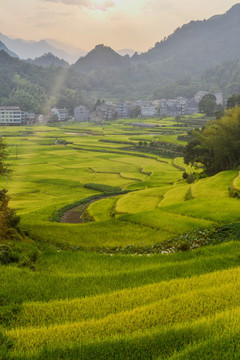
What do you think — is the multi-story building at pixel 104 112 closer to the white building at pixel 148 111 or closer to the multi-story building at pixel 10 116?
the white building at pixel 148 111

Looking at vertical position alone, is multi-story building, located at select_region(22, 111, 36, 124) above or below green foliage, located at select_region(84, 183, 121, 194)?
above

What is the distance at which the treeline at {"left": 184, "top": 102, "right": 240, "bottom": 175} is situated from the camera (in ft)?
111

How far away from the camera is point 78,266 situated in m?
11.3

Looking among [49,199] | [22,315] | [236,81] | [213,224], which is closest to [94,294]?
[22,315]

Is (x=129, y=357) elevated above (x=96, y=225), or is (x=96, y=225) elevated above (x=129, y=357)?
(x=129, y=357)

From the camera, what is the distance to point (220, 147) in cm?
3444

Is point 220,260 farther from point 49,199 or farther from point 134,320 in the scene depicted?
point 49,199

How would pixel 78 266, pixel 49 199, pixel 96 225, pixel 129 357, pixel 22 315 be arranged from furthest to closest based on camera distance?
pixel 49 199 → pixel 96 225 → pixel 78 266 → pixel 22 315 → pixel 129 357

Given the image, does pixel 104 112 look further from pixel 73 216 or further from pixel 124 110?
pixel 73 216

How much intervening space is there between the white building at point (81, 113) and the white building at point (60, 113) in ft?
14.4

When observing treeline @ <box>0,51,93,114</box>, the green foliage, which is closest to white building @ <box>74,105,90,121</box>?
treeline @ <box>0,51,93,114</box>

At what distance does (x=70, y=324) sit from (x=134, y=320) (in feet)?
3.78

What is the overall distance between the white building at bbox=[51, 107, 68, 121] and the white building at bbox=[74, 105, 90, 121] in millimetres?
4381

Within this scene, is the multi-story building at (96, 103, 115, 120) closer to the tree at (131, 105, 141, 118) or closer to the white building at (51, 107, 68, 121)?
the tree at (131, 105, 141, 118)
